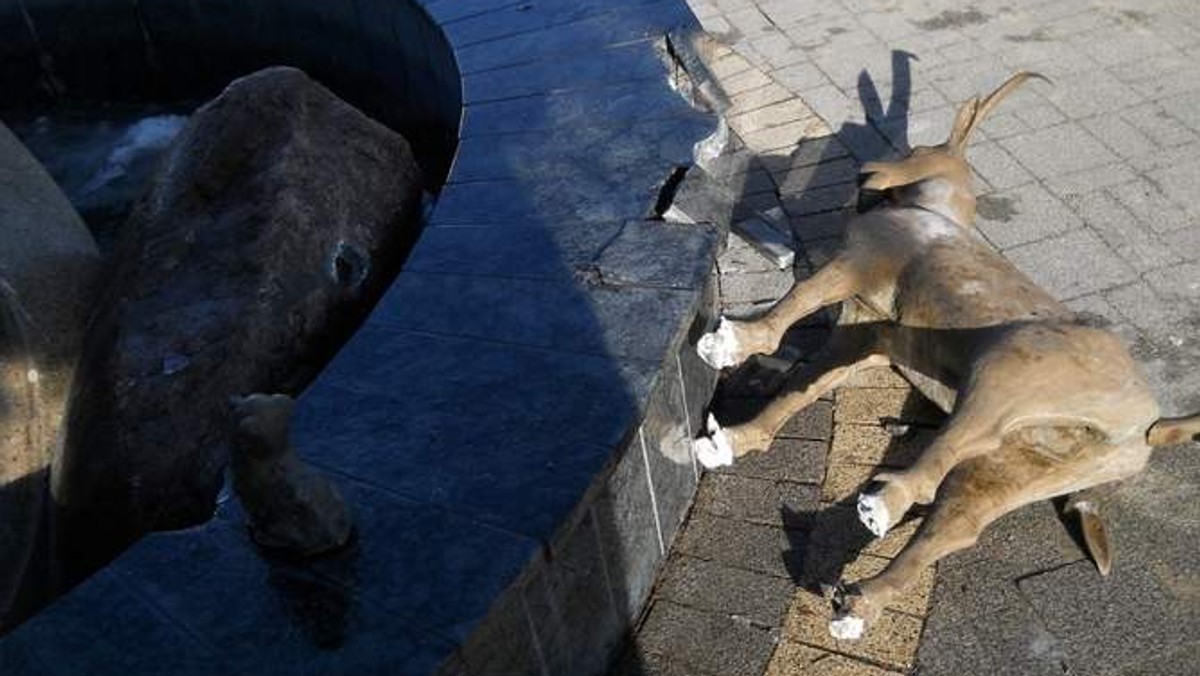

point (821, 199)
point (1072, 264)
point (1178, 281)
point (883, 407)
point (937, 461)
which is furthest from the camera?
point (821, 199)

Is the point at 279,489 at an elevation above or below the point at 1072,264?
above

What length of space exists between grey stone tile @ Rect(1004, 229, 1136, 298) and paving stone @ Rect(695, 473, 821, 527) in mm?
1864

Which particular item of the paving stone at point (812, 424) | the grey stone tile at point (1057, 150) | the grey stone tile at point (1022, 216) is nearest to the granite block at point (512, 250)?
the paving stone at point (812, 424)

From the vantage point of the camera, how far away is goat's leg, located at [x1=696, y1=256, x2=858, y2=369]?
3.25 metres

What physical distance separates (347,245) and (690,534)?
1.69 m

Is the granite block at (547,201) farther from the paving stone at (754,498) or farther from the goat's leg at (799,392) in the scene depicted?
the paving stone at (754,498)

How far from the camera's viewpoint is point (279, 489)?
2.20 metres

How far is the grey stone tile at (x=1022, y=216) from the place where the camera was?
4852 mm

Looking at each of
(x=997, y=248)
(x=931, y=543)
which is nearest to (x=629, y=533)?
(x=931, y=543)

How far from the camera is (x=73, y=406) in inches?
143

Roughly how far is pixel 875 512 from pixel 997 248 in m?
2.52

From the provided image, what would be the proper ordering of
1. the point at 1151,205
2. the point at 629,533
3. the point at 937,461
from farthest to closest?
the point at 1151,205, the point at 629,533, the point at 937,461

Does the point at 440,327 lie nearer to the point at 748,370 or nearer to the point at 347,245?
the point at 347,245

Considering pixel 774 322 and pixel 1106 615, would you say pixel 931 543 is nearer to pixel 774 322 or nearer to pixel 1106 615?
pixel 1106 615
